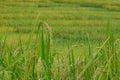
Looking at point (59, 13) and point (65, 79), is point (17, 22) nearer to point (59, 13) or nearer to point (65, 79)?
point (59, 13)

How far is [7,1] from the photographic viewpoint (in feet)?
66.2

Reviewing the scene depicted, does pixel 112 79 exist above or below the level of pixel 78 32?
above

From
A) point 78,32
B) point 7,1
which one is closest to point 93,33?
point 78,32

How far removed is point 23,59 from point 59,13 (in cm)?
Result: 1512

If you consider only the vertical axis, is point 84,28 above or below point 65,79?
below

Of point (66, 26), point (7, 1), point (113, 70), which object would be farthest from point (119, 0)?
point (113, 70)

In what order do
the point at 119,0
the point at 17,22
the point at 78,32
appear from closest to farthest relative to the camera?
the point at 78,32, the point at 17,22, the point at 119,0

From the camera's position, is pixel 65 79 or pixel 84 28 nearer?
pixel 65 79

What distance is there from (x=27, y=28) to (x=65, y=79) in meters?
11.0

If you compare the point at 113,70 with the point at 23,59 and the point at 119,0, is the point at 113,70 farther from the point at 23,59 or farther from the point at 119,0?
the point at 119,0

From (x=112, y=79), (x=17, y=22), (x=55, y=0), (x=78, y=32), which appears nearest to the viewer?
(x=112, y=79)

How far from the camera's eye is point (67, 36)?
12.1m

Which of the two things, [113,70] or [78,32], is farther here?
[78,32]

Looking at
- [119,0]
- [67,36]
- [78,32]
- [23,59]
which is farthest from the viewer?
[119,0]
